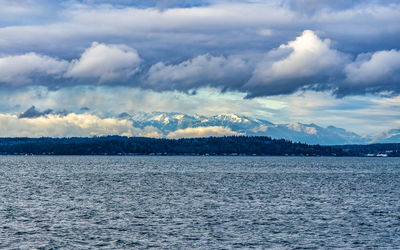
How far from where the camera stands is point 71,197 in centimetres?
10069

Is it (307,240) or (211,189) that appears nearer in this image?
(307,240)

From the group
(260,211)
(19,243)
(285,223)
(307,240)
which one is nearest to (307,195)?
(260,211)

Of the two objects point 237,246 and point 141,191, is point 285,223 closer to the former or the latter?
point 237,246

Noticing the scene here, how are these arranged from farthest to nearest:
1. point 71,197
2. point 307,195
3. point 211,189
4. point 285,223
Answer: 1. point 211,189
2. point 307,195
3. point 71,197
4. point 285,223

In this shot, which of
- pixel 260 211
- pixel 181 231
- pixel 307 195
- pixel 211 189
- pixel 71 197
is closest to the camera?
pixel 181 231

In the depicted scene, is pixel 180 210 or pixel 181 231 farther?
pixel 180 210

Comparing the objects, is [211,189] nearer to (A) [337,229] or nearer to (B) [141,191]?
(B) [141,191]

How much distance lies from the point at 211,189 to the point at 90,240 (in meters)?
67.3

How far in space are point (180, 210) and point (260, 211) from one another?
1251 cm

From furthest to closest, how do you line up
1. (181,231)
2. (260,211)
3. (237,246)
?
(260,211) < (181,231) < (237,246)

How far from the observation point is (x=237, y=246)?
179ft

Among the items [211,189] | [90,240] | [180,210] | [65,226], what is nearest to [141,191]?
[211,189]

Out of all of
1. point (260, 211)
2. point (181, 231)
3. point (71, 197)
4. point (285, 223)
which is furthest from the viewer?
point (71, 197)

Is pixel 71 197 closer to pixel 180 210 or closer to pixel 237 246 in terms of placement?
pixel 180 210
